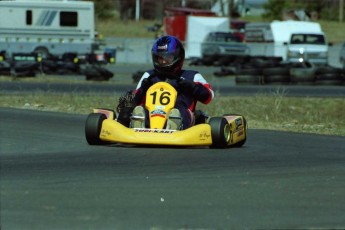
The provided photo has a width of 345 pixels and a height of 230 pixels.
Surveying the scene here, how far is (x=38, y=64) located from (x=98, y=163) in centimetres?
2332

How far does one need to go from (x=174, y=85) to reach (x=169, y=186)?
3.37 meters

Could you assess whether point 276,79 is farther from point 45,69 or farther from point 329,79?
point 45,69

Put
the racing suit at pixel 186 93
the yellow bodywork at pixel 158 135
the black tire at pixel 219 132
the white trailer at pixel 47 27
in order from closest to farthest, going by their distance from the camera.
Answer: the yellow bodywork at pixel 158 135, the black tire at pixel 219 132, the racing suit at pixel 186 93, the white trailer at pixel 47 27

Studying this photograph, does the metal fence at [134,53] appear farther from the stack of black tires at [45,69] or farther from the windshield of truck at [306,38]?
the stack of black tires at [45,69]

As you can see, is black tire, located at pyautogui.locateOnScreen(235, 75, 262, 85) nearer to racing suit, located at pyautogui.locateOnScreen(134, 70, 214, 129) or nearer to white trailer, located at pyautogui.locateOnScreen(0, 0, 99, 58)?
white trailer, located at pyautogui.locateOnScreen(0, 0, 99, 58)

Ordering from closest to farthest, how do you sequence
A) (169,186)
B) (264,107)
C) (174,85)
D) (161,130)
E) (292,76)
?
1. (169,186)
2. (161,130)
3. (174,85)
4. (264,107)
5. (292,76)

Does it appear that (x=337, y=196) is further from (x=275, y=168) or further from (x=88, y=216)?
(x=88, y=216)

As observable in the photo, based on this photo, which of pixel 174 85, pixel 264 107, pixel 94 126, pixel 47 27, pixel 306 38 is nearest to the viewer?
pixel 94 126

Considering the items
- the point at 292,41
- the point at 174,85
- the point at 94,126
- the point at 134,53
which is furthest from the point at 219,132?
the point at 134,53

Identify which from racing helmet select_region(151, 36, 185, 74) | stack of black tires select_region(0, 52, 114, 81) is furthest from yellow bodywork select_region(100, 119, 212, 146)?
stack of black tires select_region(0, 52, 114, 81)

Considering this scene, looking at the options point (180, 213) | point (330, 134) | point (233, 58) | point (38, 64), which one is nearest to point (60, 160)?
point (180, 213)

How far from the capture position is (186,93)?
11148 mm

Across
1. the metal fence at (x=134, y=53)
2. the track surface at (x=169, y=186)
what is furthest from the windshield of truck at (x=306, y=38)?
the track surface at (x=169, y=186)

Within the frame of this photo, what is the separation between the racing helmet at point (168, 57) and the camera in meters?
11.3
